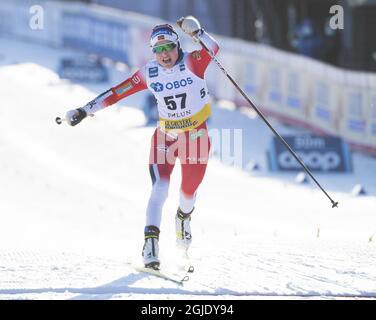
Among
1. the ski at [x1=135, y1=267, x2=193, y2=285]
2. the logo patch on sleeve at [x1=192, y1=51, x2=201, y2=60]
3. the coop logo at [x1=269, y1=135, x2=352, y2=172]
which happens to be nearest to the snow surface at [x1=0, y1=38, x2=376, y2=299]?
the ski at [x1=135, y1=267, x2=193, y2=285]

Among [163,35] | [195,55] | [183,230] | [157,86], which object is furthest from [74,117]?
[183,230]

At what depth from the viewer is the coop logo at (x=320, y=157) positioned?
1364 cm

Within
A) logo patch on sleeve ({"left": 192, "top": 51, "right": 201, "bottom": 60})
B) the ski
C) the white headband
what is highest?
the white headband

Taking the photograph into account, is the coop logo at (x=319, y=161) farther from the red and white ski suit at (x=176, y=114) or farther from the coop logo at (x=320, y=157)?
the red and white ski suit at (x=176, y=114)

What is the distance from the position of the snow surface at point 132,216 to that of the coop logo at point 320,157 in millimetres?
229

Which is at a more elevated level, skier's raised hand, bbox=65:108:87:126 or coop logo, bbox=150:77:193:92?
coop logo, bbox=150:77:193:92

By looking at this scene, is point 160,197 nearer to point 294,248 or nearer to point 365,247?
point 294,248

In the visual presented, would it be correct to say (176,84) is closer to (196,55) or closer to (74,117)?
(196,55)

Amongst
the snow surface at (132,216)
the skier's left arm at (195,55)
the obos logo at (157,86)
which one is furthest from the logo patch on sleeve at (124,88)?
the snow surface at (132,216)

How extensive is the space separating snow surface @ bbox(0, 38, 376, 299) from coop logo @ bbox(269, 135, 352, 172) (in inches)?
9.0

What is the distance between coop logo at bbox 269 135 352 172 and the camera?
13.6 m

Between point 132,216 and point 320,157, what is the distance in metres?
4.30

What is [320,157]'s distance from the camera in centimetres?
1373

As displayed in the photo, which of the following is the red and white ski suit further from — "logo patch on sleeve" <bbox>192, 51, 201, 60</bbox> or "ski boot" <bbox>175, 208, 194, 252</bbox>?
"ski boot" <bbox>175, 208, 194, 252</bbox>
